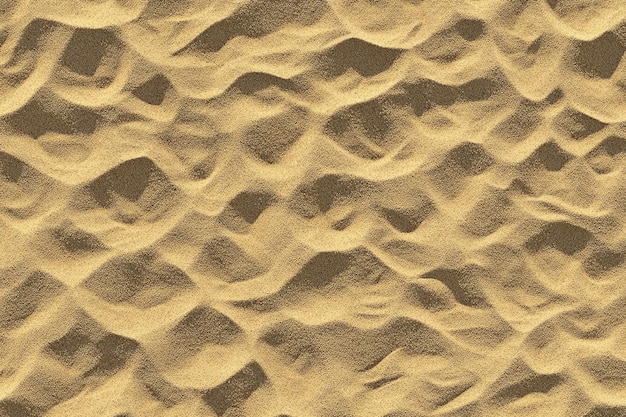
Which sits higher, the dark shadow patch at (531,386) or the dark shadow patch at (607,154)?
the dark shadow patch at (607,154)

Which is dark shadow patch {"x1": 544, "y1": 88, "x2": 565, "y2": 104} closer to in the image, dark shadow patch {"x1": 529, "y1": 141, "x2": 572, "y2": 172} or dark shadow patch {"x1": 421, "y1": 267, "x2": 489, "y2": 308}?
dark shadow patch {"x1": 529, "y1": 141, "x2": 572, "y2": 172}

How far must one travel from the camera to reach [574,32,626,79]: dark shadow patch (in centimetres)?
244

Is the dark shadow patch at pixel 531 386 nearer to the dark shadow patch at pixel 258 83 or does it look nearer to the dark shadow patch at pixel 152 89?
the dark shadow patch at pixel 258 83

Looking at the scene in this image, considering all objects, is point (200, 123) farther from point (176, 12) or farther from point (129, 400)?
point (129, 400)

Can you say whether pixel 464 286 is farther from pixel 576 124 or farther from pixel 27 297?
pixel 27 297

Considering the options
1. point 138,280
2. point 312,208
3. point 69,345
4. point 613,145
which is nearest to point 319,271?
point 312,208

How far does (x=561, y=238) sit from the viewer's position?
242cm

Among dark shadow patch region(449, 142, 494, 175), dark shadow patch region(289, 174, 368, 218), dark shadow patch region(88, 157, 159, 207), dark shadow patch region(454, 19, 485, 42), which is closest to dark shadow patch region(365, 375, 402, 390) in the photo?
dark shadow patch region(289, 174, 368, 218)

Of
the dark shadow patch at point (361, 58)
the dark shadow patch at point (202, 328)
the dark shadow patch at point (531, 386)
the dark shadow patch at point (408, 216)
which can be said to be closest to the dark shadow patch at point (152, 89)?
the dark shadow patch at point (361, 58)

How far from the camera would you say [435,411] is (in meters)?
2.37

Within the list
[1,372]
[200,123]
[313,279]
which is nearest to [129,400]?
[1,372]

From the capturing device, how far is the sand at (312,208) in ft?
7.61

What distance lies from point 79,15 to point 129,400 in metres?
1.13

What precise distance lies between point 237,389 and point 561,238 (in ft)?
3.50
